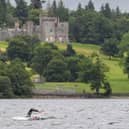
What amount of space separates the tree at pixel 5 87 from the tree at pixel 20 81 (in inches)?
133

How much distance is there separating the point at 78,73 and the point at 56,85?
37.3 feet

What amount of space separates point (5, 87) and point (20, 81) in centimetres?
735

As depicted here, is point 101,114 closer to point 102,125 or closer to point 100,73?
point 102,125

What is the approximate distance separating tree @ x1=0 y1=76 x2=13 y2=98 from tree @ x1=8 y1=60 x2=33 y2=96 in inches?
133

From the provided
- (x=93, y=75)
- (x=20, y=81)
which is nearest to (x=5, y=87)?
(x=20, y=81)

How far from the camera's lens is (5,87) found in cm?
16625

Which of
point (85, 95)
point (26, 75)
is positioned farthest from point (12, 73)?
point (85, 95)

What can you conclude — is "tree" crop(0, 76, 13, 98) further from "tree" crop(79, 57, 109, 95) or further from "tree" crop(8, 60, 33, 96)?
"tree" crop(79, 57, 109, 95)

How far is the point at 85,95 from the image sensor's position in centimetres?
17750

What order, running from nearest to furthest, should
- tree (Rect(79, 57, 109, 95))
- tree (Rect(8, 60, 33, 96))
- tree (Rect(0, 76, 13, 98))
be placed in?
tree (Rect(0, 76, 13, 98)), tree (Rect(8, 60, 33, 96)), tree (Rect(79, 57, 109, 95))

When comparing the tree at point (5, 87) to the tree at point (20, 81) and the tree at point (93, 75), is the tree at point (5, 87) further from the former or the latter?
the tree at point (93, 75)

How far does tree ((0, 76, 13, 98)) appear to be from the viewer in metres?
166

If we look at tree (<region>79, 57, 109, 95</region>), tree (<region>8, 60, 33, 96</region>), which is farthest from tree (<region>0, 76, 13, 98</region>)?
tree (<region>79, 57, 109, 95</region>)

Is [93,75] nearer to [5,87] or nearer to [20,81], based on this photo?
[20,81]
